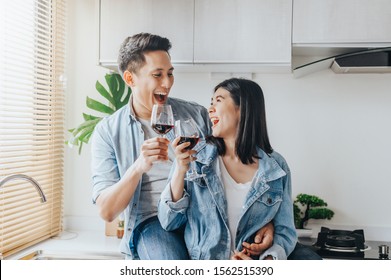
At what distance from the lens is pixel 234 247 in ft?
6.57

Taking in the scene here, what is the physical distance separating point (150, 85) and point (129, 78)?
92 mm

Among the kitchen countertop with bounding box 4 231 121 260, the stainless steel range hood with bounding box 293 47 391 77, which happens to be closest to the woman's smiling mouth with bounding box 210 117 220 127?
the stainless steel range hood with bounding box 293 47 391 77

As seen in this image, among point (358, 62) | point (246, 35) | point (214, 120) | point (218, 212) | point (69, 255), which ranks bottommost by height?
point (69, 255)

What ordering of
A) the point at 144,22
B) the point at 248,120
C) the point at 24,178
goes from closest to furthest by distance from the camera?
the point at 24,178 < the point at 248,120 < the point at 144,22

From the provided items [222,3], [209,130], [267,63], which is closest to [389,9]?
[267,63]

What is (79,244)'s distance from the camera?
2.16 metres

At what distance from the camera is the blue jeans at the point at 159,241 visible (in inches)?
79.6

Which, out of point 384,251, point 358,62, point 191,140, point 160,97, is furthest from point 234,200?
point 358,62

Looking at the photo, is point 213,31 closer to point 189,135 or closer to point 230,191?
point 189,135

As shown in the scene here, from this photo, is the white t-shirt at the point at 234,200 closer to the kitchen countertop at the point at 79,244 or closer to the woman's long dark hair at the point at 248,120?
the woman's long dark hair at the point at 248,120

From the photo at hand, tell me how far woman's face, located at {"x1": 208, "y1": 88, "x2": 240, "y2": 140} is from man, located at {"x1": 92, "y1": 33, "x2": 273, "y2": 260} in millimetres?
34

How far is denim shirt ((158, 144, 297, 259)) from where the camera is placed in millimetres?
1983
